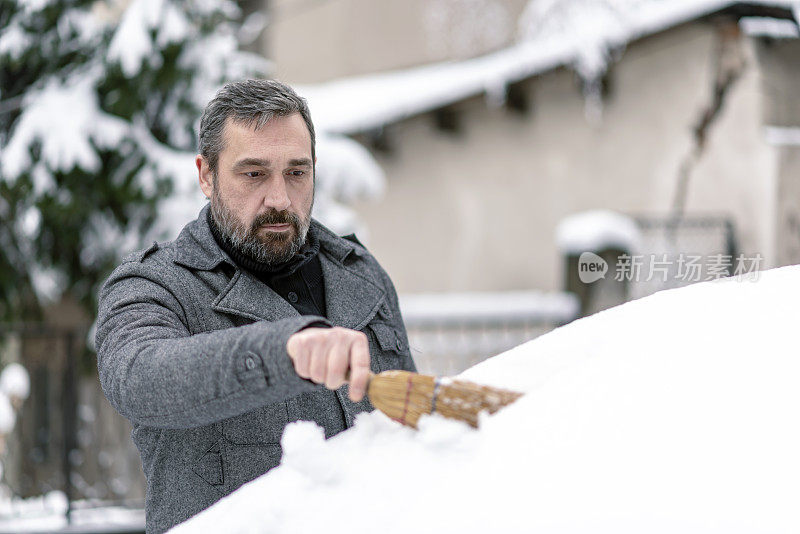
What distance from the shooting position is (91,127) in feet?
19.4

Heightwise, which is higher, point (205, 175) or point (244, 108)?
point (244, 108)

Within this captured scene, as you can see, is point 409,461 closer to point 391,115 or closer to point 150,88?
point 150,88

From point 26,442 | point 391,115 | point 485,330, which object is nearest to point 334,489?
point 26,442

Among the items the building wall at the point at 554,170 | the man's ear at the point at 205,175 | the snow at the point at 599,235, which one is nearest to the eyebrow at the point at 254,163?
the man's ear at the point at 205,175

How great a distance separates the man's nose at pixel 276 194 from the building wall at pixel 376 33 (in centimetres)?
980

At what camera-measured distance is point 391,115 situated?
34.8 feet

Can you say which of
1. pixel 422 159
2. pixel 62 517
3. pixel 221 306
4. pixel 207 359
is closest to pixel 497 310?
pixel 422 159

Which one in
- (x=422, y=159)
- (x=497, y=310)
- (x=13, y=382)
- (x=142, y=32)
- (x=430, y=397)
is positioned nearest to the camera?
(x=430, y=397)

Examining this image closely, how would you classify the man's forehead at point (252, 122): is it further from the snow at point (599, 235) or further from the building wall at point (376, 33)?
the building wall at point (376, 33)

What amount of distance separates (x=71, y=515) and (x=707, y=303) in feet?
17.5

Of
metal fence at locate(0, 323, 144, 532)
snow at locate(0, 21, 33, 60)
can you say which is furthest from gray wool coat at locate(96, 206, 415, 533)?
snow at locate(0, 21, 33, 60)

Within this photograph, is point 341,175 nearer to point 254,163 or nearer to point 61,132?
point 61,132

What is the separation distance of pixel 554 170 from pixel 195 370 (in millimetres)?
8967

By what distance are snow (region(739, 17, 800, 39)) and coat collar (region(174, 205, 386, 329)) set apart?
24.3 ft
